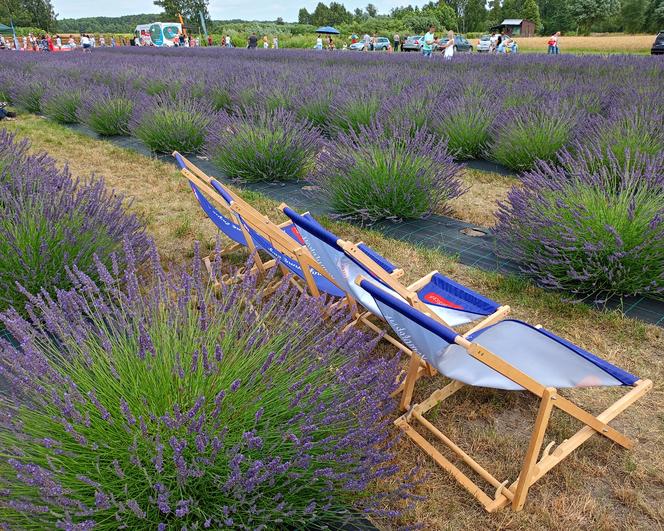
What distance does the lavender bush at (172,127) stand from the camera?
6.52 meters

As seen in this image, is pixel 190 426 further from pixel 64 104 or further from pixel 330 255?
pixel 64 104

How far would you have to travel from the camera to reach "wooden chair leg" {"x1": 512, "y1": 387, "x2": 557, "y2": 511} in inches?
56.9

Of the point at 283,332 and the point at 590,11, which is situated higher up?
the point at 590,11

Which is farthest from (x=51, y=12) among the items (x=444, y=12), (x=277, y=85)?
(x=277, y=85)

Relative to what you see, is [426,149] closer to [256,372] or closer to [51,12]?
[256,372]

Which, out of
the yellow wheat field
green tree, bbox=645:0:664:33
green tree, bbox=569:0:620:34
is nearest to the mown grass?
the yellow wheat field

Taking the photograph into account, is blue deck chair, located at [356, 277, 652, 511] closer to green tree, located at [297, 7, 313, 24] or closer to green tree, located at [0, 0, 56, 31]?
green tree, located at [0, 0, 56, 31]

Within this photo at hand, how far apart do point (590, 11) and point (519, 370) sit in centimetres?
7602

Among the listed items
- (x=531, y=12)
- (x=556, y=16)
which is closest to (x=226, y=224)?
(x=531, y=12)

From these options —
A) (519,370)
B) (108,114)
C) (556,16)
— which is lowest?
(519,370)

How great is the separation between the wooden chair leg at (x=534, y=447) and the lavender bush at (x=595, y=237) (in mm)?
1517

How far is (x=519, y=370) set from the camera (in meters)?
1.56

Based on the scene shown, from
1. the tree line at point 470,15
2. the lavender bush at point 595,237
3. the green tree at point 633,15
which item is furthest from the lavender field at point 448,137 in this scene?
the green tree at point 633,15

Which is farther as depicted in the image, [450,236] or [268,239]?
[450,236]
